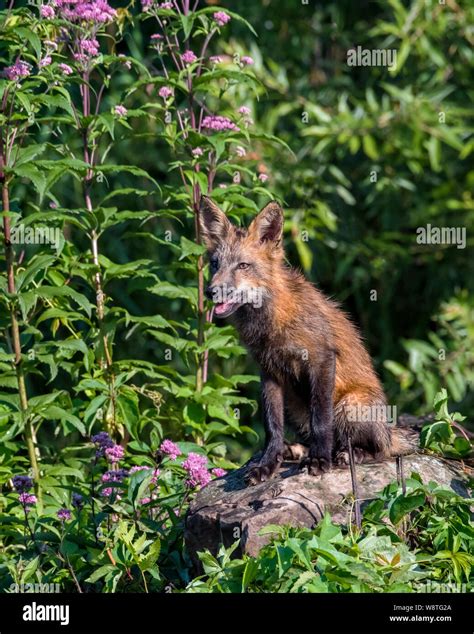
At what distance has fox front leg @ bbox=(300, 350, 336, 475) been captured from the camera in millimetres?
5985

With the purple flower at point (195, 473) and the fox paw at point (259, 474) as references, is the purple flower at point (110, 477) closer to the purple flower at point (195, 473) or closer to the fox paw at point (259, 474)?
the purple flower at point (195, 473)

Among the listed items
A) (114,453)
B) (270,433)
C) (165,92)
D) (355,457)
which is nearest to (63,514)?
(114,453)

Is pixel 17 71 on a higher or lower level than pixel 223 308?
higher

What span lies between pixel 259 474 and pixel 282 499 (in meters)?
0.42

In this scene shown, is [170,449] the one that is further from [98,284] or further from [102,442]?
[98,284]

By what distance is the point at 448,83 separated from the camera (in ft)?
38.2

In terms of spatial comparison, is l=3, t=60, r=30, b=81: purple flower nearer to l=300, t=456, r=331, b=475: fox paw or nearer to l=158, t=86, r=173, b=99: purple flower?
l=158, t=86, r=173, b=99: purple flower

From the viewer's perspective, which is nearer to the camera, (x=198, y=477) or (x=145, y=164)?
(x=198, y=477)

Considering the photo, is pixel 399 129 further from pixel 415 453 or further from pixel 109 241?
pixel 415 453

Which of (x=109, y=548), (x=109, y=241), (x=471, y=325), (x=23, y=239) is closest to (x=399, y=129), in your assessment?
(x=471, y=325)

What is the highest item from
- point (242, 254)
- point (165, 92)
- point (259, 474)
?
point (165, 92)

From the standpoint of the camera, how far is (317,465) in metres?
5.94

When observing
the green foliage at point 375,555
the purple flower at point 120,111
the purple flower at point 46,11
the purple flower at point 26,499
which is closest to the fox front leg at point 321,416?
the green foliage at point 375,555
